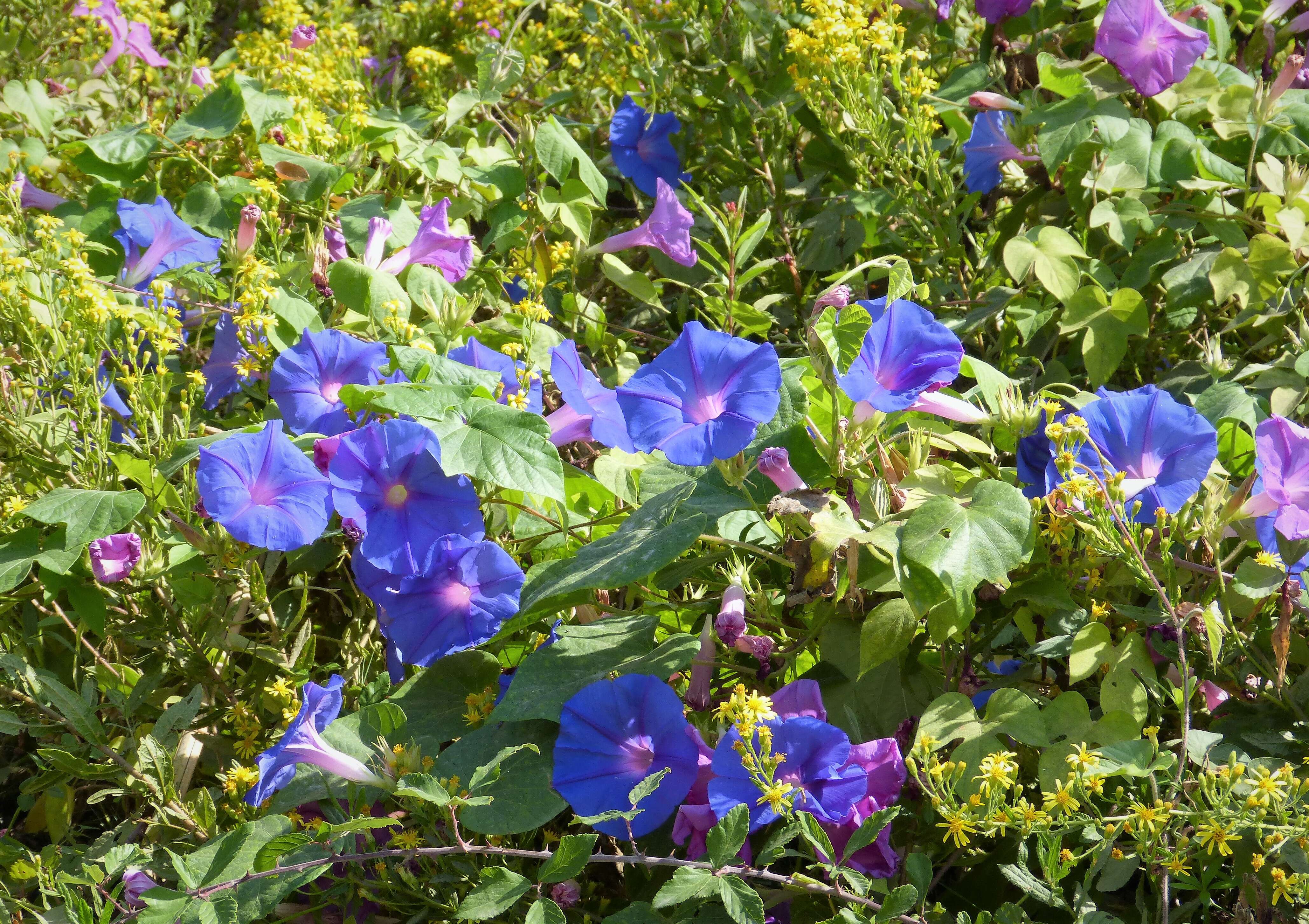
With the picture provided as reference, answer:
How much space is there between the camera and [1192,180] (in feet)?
6.16

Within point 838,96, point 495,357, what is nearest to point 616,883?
point 495,357

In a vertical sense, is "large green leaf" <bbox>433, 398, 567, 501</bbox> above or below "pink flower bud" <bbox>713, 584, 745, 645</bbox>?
above

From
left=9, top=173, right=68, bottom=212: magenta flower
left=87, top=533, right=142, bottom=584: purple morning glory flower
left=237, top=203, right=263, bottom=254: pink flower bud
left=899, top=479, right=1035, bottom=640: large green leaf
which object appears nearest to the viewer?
left=899, top=479, right=1035, bottom=640: large green leaf

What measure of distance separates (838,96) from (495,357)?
0.92 meters

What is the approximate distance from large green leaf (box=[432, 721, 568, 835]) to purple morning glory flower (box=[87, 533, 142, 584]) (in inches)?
20.2

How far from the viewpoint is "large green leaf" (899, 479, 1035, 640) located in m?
1.09

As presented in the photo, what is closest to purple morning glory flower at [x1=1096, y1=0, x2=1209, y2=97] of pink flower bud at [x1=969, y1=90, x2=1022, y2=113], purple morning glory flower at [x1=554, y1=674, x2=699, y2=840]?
pink flower bud at [x1=969, y1=90, x2=1022, y2=113]

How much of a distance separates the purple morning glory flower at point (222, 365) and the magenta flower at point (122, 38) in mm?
1304

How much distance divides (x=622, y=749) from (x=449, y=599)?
11.1 inches

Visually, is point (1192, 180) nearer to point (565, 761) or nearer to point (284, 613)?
point (565, 761)

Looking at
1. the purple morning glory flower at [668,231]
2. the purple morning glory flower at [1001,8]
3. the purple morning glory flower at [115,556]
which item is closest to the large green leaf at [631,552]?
the purple morning glory flower at [115,556]

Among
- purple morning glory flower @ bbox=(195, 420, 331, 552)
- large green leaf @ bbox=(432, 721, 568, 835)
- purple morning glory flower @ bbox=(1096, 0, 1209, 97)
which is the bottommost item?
large green leaf @ bbox=(432, 721, 568, 835)

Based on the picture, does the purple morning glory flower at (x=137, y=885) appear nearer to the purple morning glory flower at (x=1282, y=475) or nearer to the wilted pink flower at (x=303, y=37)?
the purple morning glory flower at (x=1282, y=475)

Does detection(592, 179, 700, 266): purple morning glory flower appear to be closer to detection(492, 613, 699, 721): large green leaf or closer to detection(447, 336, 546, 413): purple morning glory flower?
detection(447, 336, 546, 413): purple morning glory flower
